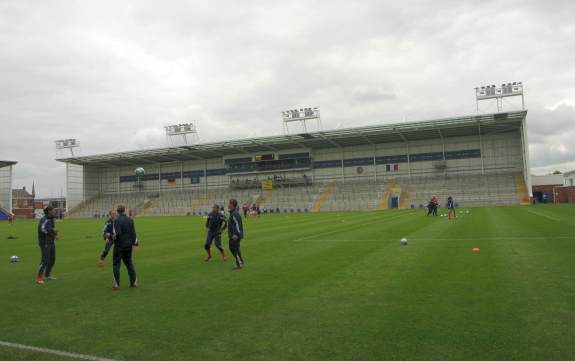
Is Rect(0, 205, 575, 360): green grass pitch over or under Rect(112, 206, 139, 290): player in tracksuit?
under

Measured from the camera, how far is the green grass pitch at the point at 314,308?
5.48 metres

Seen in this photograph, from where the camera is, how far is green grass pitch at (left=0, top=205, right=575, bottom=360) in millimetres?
5480

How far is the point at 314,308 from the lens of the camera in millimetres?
7344

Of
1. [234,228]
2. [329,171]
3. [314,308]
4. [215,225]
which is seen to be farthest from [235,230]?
[329,171]

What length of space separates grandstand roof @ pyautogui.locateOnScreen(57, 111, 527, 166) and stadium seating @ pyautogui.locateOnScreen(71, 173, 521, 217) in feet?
23.0

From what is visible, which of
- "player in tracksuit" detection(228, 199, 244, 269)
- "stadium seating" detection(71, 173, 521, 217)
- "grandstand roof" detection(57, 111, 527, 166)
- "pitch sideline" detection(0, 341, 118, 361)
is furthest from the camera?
"stadium seating" detection(71, 173, 521, 217)

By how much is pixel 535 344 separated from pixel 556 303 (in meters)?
2.23

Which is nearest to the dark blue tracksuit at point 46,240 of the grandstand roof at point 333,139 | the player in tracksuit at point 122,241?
the player in tracksuit at point 122,241

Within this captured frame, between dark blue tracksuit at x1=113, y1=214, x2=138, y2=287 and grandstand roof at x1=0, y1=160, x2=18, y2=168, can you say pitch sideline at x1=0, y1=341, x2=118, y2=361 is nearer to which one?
dark blue tracksuit at x1=113, y1=214, x2=138, y2=287

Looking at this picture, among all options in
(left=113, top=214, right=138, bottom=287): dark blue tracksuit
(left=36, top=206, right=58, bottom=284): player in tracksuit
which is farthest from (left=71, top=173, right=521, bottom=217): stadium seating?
(left=113, top=214, right=138, bottom=287): dark blue tracksuit

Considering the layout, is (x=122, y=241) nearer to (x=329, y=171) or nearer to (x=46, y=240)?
(x=46, y=240)

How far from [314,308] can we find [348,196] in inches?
2308

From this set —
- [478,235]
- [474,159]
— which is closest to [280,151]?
[474,159]

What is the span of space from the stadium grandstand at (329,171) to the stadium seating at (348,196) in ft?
0.49
